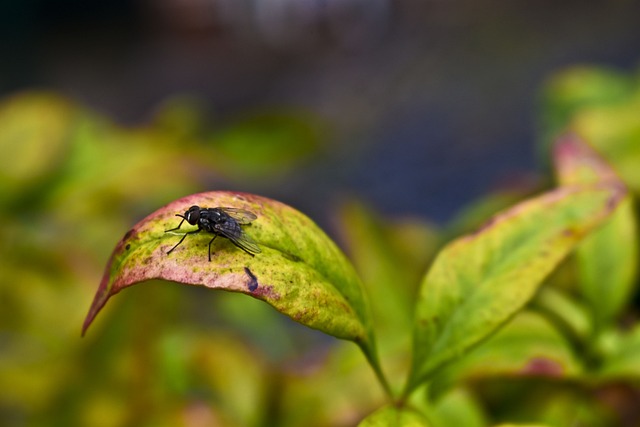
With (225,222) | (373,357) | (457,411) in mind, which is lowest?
(457,411)

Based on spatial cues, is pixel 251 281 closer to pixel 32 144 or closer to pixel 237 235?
pixel 237 235

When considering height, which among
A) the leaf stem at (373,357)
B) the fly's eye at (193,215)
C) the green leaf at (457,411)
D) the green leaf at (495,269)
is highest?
the fly's eye at (193,215)

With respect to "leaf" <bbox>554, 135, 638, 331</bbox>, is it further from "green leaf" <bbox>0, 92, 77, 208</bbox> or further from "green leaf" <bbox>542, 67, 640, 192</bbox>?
"green leaf" <bbox>0, 92, 77, 208</bbox>

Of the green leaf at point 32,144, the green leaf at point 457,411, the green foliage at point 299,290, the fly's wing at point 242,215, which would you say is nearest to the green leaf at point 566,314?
the green foliage at point 299,290

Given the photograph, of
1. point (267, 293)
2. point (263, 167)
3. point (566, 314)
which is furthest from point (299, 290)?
point (263, 167)

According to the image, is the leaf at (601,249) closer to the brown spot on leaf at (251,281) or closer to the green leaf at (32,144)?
the brown spot on leaf at (251,281)

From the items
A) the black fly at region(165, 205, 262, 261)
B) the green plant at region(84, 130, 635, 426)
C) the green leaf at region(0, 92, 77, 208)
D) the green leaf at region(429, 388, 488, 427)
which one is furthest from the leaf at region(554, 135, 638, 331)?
the green leaf at region(0, 92, 77, 208)
